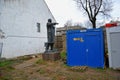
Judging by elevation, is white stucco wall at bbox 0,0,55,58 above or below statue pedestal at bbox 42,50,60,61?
above

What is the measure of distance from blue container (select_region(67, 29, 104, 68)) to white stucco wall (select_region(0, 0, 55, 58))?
6.89 m

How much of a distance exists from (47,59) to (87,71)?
3.84 meters

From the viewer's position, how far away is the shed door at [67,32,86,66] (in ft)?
28.7

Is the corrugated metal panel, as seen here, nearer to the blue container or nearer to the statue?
the blue container

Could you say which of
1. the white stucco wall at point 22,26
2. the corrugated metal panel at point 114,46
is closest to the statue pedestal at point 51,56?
the corrugated metal panel at point 114,46

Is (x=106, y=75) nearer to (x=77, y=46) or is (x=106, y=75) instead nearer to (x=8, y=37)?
(x=77, y=46)

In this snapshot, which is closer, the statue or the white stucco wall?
the statue

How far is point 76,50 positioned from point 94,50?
41.6 inches

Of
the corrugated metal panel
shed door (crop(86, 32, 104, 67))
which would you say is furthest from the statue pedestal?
the corrugated metal panel

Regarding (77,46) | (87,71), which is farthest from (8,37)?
(87,71)

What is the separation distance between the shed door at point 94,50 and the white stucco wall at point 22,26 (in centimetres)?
792

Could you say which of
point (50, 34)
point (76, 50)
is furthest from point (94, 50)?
point (50, 34)

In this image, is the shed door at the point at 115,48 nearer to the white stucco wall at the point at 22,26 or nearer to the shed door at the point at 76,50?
the shed door at the point at 76,50

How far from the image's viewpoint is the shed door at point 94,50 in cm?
828
